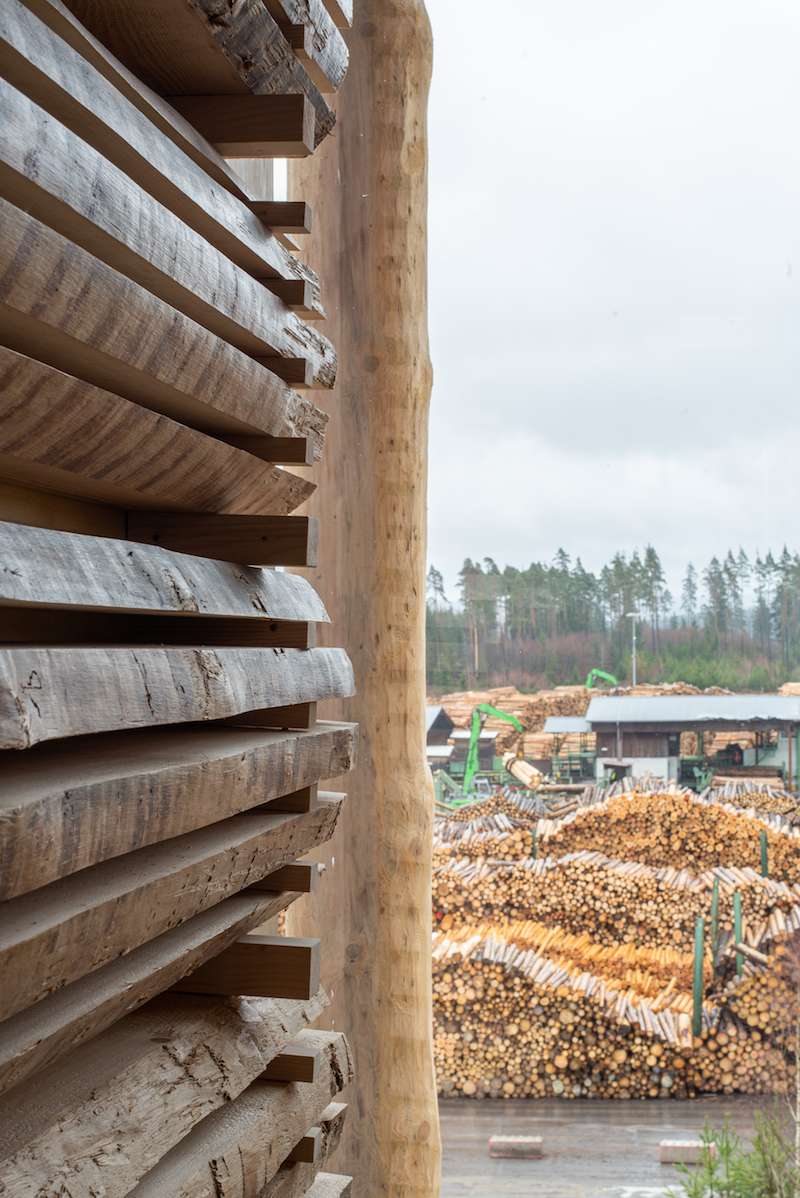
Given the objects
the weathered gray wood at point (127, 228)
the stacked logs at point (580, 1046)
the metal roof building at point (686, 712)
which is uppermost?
the weathered gray wood at point (127, 228)

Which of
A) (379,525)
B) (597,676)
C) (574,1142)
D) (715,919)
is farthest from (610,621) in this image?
(574,1142)

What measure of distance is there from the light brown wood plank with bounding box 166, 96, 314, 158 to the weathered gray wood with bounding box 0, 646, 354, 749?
489mm

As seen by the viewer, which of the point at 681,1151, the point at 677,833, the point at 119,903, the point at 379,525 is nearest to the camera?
the point at 119,903

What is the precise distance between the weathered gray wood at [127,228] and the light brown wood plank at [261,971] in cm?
60

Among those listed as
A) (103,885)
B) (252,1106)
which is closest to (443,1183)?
(252,1106)

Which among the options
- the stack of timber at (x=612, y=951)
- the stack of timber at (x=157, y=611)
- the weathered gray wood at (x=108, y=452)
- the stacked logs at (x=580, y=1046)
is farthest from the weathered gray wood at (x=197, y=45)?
the stacked logs at (x=580, y=1046)

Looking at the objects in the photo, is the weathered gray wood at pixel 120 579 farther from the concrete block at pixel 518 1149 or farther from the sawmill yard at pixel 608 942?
the concrete block at pixel 518 1149

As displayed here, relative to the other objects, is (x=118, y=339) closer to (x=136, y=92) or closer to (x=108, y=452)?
(x=108, y=452)

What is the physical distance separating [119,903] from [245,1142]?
0.35 meters

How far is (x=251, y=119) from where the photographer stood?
0.82m

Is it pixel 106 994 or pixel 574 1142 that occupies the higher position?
pixel 106 994

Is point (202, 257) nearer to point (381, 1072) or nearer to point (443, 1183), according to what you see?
point (381, 1072)

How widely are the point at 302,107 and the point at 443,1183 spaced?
2.71 metres

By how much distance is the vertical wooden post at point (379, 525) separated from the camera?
1.93 metres
